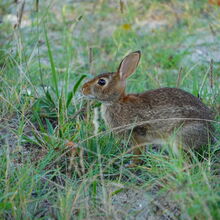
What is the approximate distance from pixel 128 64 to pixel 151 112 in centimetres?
54

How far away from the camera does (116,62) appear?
5.75 metres

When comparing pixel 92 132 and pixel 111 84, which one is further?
pixel 111 84

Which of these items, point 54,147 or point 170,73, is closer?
point 54,147

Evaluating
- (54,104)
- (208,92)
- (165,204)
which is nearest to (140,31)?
(208,92)

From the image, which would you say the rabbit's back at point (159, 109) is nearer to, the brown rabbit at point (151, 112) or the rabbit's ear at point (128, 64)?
the brown rabbit at point (151, 112)

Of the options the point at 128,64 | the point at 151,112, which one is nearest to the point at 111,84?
the point at 128,64

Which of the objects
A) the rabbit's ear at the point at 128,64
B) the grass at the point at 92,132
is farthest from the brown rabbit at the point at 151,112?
the grass at the point at 92,132

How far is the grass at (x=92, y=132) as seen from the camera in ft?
9.31

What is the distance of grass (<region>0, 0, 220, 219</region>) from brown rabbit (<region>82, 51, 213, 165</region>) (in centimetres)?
14

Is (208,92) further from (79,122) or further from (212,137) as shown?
(79,122)

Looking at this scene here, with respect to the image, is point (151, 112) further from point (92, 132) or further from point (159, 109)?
point (92, 132)

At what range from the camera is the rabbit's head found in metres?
4.12

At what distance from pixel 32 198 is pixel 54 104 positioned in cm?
143

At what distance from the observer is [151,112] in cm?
388
